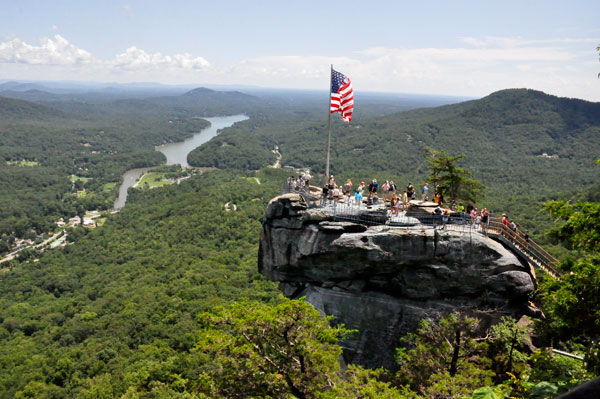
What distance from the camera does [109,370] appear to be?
38.2 m

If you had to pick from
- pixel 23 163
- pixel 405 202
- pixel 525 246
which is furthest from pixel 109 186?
pixel 525 246

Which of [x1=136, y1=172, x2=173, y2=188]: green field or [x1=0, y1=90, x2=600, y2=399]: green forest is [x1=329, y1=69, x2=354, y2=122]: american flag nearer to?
[x1=0, y1=90, x2=600, y2=399]: green forest

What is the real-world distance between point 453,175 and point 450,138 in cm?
15861

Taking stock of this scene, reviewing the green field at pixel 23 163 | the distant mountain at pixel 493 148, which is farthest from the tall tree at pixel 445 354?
the green field at pixel 23 163

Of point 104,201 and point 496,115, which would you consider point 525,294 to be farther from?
point 496,115

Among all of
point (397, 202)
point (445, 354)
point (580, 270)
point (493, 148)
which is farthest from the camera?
point (493, 148)

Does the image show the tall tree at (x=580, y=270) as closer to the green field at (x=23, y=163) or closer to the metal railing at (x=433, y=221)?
the metal railing at (x=433, y=221)

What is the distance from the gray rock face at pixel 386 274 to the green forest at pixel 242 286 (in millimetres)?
1088

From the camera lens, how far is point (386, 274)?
19922 millimetres

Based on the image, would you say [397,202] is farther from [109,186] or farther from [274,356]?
[109,186]

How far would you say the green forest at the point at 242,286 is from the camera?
Answer: 1458 centimetres

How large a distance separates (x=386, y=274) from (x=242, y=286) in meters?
39.3

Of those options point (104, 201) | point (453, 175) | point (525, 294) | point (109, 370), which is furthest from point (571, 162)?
point (104, 201)

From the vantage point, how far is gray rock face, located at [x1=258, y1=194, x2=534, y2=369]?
1817 centimetres
